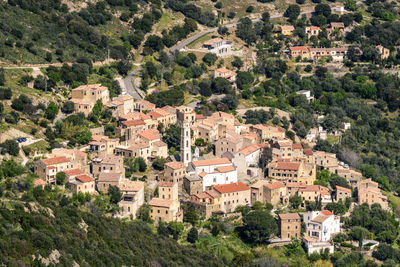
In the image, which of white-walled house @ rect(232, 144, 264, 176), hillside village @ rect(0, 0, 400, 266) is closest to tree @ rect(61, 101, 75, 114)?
hillside village @ rect(0, 0, 400, 266)

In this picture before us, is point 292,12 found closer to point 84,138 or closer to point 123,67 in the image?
point 123,67

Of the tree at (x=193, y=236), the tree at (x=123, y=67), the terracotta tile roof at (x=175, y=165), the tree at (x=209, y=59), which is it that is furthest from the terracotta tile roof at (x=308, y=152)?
the tree at (x=209, y=59)

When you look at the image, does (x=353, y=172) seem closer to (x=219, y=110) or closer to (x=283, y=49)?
(x=219, y=110)

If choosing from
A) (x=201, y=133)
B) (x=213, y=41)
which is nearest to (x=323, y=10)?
(x=213, y=41)

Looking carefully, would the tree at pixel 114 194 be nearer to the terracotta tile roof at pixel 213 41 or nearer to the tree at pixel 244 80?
the tree at pixel 244 80

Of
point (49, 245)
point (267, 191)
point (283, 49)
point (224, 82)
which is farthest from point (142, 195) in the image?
point (283, 49)

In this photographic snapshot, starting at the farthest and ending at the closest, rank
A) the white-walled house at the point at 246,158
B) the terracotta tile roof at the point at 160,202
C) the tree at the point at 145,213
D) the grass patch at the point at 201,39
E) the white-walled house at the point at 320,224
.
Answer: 1. the grass patch at the point at 201,39
2. the white-walled house at the point at 246,158
3. the white-walled house at the point at 320,224
4. the terracotta tile roof at the point at 160,202
5. the tree at the point at 145,213

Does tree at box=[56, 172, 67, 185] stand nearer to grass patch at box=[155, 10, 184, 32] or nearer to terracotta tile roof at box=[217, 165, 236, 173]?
terracotta tile roof at box=[217, 165, 236, 173]
